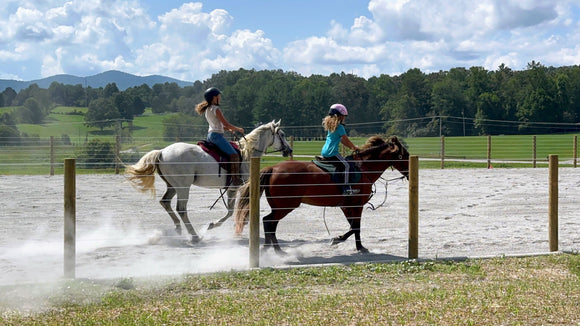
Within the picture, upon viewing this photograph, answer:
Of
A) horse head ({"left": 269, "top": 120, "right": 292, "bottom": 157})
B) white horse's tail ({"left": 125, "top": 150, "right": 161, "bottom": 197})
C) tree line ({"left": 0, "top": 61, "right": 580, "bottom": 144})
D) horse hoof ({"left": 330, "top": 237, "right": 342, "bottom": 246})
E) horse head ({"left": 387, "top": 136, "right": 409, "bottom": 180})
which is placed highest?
tree line ({"left": 0, "top": 61, "right": 580, "bottom": 144})

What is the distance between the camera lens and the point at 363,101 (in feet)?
274

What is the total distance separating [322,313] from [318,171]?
11.4 feet

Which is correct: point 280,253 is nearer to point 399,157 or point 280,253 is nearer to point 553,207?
point 399,157

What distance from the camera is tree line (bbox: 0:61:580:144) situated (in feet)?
228

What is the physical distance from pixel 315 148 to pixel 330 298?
32732mm

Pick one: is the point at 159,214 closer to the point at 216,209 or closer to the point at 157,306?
the point at 216,209

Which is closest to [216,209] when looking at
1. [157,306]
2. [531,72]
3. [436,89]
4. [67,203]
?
[67,203]

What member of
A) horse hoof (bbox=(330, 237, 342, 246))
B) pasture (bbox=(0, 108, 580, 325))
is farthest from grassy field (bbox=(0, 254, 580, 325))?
horse hoof (bbox=(330, 237, 342, 246))

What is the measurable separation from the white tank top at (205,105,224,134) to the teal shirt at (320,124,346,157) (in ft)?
6.36

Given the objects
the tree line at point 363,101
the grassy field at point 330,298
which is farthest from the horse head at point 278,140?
the tree line at point 363,101

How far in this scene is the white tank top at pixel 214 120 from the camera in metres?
10.1

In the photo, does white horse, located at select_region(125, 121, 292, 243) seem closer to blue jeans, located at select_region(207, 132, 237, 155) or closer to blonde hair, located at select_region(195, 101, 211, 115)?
blue jeans, located at select_region(207, 132, 237, 155)

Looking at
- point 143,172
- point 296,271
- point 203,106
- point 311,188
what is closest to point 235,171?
point 203,106

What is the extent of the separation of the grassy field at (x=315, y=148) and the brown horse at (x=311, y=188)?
28.9 feet
